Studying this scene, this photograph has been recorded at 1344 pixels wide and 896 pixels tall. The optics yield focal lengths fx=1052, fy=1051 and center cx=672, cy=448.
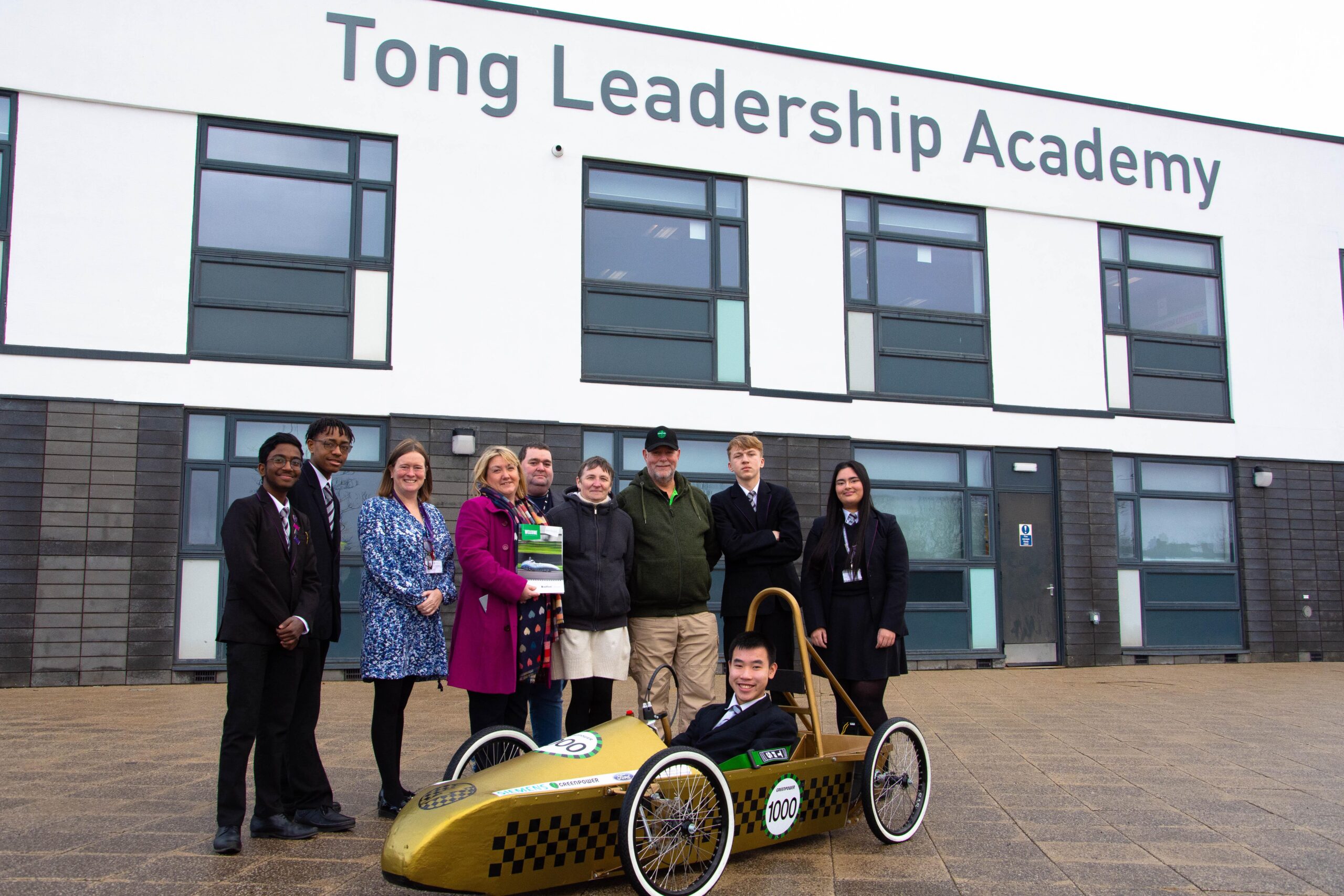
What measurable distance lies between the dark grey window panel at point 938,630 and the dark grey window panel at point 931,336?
3.07 m

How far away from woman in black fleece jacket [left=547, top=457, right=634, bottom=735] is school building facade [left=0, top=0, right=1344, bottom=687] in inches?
220

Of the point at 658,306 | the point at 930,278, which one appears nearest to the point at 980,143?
the point at 930,278

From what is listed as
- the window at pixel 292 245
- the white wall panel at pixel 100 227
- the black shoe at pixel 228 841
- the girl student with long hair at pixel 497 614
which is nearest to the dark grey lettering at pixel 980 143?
the window at pixel 292 245

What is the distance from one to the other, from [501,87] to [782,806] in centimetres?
901

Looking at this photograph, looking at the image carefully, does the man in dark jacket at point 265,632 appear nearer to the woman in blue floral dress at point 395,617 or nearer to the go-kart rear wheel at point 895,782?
the woman in blue floral dress at point 395,617

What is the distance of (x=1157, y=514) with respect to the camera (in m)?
13.1

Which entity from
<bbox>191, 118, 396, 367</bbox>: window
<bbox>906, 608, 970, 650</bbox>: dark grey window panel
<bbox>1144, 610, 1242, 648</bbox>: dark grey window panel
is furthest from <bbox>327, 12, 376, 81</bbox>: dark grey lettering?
<bbox>1144, 610, 1242, 648</bbox>: dark grey window panel

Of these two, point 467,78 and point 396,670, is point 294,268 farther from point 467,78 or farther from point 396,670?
point 396,670

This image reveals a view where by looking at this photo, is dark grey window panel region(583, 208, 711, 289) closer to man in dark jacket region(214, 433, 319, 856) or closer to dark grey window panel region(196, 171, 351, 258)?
dark grey window panel region(196, 171, 351, 258)

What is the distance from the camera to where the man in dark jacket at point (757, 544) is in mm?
5500

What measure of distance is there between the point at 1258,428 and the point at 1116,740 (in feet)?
27.1

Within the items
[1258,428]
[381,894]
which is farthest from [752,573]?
[1258,428]

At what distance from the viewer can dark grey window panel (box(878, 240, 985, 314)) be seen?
1244cm

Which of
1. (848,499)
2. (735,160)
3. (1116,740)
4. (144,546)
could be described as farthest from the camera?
(735,160)
